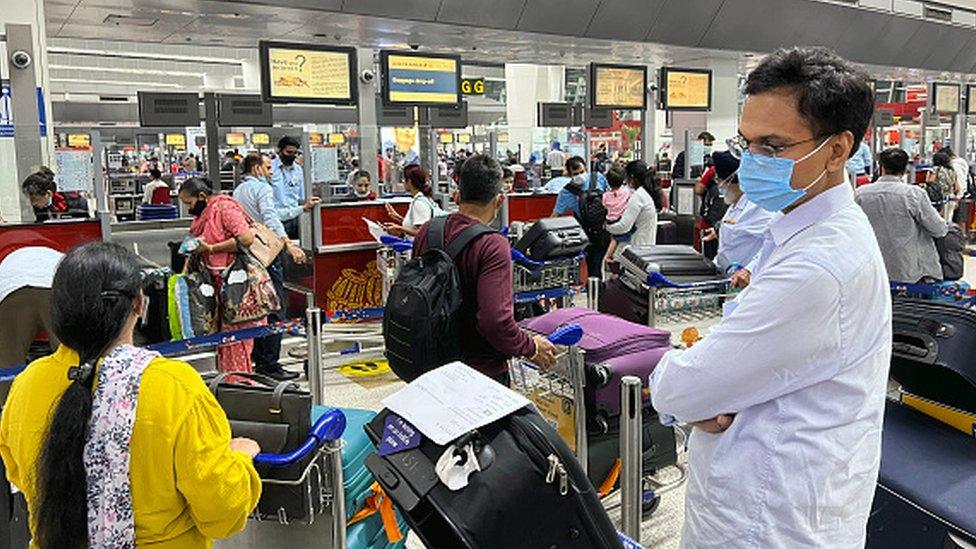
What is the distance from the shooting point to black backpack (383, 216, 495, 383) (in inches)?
116

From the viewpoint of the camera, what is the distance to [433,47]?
602 inches

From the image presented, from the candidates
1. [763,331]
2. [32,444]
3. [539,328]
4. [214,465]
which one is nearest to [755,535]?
[763,331]

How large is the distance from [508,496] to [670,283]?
314cm

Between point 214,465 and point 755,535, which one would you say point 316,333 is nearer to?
point 214,465

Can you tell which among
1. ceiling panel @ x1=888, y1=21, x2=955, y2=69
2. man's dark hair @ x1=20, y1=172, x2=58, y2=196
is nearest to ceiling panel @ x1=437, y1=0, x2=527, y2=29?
man's dark hair @ x1=20, y1=172, x2=58, y2=196

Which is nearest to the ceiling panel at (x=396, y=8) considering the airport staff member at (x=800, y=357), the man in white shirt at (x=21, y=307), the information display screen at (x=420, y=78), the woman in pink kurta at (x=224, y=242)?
the information display screen at (x=420, y=78)

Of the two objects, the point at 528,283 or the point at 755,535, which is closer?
the point at 755,535

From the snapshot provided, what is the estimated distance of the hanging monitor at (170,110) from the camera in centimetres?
899

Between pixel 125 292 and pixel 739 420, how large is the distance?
134cm

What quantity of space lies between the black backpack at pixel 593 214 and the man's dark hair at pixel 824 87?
22.4 feet

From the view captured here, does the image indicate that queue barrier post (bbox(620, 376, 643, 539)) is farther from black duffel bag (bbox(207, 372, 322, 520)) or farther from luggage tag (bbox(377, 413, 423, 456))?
luggage tag (bbox(377, 413, 423, 456))

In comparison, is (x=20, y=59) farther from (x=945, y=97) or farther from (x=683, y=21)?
(x=945, y=97)

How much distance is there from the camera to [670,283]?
4.38 m

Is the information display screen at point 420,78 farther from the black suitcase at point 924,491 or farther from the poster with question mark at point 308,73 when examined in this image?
the black suitcase at point 924,491
